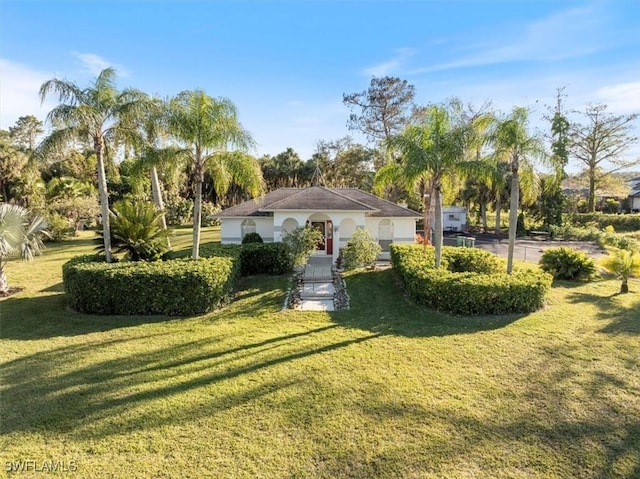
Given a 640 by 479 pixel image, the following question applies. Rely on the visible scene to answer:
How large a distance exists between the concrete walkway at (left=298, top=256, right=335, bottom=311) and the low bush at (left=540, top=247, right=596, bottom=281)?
10.5 m

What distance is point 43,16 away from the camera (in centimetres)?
950

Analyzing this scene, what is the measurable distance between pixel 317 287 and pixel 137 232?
290 inches

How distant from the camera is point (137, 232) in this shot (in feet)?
43.1

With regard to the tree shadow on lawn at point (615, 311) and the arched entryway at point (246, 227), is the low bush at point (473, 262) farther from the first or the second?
the arched entryway at point (246, 227)

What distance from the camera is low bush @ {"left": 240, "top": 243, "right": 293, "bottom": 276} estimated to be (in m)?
15.6

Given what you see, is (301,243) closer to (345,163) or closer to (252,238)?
(252,238)

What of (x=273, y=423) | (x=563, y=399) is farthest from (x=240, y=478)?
(x=563, y=399)

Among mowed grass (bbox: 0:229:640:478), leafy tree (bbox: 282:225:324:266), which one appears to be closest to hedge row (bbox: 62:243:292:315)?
mowed grass (bbox: 0:229:640:478)

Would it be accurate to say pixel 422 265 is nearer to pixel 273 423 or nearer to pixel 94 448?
pixel 273 423

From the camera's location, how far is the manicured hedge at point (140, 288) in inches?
409

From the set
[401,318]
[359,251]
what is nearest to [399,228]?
[359,251]

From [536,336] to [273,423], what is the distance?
750 cm

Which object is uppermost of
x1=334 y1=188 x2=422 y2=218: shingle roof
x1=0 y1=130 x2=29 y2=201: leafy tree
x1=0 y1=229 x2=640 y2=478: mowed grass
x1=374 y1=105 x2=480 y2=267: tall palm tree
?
x1=0 y1=130 x2=29 y2=201: leafy tree

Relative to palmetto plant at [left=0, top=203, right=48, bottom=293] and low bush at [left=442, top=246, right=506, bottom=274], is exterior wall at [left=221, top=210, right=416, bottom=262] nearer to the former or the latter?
low bush at [left=442, top=246, right=506, bottom=274]
